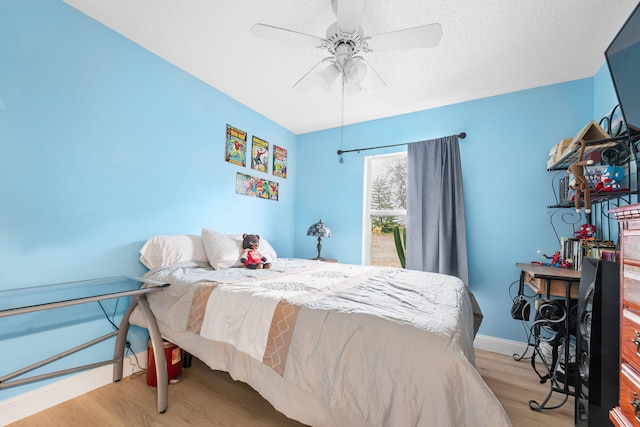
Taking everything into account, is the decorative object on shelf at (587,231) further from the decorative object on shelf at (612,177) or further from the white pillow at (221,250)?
the white pillow at (221,250)

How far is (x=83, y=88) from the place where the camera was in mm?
1830

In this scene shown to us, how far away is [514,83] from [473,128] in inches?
20.1

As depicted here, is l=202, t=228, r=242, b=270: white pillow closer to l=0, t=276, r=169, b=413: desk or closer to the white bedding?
the white bedding

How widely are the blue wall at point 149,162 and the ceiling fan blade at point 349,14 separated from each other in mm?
1702

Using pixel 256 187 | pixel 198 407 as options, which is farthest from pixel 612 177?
pixel 256 187

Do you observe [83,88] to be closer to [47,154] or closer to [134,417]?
[47,154]

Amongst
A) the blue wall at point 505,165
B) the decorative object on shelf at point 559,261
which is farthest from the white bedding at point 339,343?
the blue wall at point 505,165

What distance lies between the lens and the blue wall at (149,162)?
1595mm

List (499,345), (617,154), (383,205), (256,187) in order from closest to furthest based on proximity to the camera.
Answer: (617,154) < (499,345) < (256,187) < (383,205)

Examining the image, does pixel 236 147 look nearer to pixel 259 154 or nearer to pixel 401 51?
pixel 259 154

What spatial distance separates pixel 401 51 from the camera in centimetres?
214

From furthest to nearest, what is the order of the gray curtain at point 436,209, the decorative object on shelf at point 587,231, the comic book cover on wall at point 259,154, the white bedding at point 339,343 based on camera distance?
the comic book cover on wall at point 259,154 < the gray curtain at point 436,209 < the decorative object on shelf at point 587,231 < the white bedding at point 339,343

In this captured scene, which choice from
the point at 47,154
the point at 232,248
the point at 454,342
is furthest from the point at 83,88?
the point at 454,342

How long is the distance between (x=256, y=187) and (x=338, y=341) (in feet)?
8.18
